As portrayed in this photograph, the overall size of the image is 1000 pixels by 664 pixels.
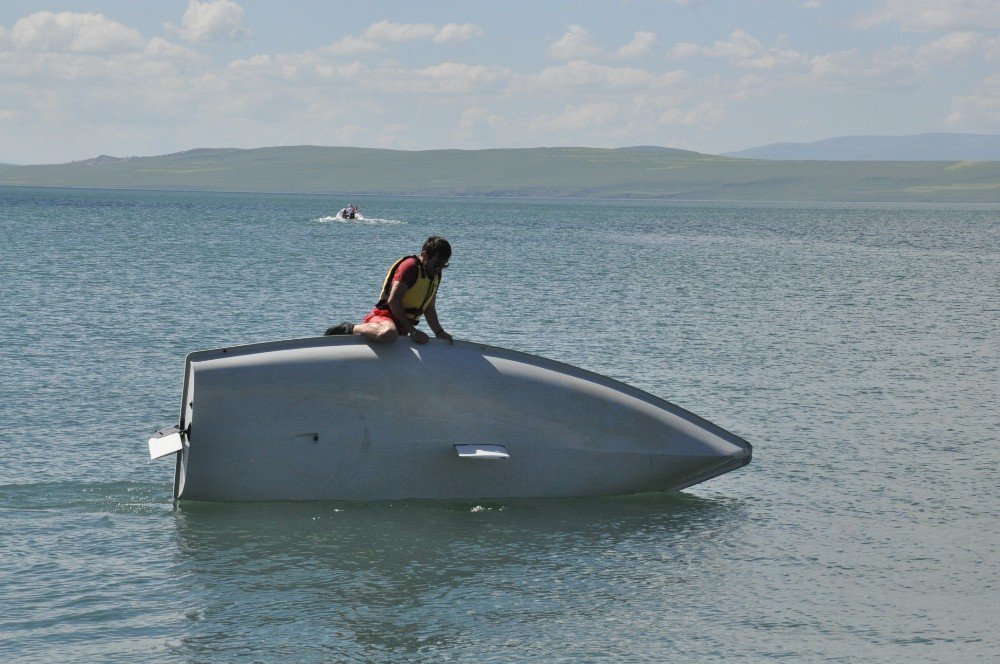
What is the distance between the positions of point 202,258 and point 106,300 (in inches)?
1004

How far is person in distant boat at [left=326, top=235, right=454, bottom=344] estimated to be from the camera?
1289 centimetres

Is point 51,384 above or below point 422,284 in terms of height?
below

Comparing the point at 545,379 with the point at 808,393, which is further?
the point at 808,393

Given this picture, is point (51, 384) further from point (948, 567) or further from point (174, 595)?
point (948, 567)

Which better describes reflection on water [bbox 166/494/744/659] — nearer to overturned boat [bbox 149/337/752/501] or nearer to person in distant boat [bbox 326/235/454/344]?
overturned boat [bbox 149/337/752/501]

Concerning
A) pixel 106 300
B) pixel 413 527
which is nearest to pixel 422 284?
pixel 413 527

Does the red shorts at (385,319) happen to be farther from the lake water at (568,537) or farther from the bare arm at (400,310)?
the lake water at (568,537)

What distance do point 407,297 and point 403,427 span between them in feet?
4.40

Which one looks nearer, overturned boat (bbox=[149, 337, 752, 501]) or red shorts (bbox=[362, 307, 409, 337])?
overturned boat (bbox=[149, 337, 752, 501])

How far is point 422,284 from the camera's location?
1309 cm

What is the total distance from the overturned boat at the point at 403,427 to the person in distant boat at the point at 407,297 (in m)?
0.15

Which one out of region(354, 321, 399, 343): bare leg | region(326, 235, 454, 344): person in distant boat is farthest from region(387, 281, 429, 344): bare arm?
region(354, 321, 399, 343): bare leg

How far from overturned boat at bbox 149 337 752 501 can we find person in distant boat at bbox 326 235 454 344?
148 millimetres

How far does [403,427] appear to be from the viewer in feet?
42.4
